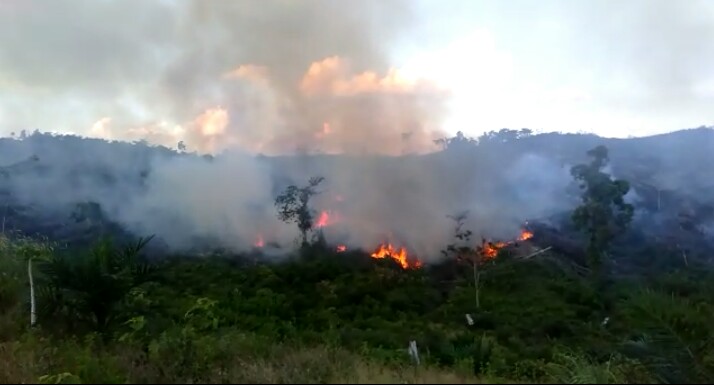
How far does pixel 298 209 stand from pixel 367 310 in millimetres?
16885

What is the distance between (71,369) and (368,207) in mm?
44987

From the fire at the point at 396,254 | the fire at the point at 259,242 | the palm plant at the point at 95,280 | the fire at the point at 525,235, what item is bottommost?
the fire at the point at 396,254

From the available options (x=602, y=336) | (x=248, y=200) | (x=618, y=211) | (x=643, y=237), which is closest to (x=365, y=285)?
(x=602, y=336)

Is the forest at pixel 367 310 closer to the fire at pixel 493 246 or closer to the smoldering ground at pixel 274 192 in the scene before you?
the fire at pixel 493 246

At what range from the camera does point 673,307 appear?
32.0ft

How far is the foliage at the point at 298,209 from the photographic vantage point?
4484cm

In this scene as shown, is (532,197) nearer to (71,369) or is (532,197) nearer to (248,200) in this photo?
(248,200)

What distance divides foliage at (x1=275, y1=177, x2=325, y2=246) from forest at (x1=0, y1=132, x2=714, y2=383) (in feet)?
0.54

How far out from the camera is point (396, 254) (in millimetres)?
44969

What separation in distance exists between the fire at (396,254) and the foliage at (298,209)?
16.3ft

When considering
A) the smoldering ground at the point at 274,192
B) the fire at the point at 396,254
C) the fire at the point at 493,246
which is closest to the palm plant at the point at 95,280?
the fire at the point at 493,246

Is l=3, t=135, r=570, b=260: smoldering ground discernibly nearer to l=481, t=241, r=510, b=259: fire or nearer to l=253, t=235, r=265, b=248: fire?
l=253, t=235, r=265, b=248: fire

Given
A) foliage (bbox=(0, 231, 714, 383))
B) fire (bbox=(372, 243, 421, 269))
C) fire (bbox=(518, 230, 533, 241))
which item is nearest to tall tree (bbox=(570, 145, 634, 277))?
foliage (bbox=(0, 231, 714, 383))

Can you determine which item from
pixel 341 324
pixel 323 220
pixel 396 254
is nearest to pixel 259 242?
pixel 323 220
